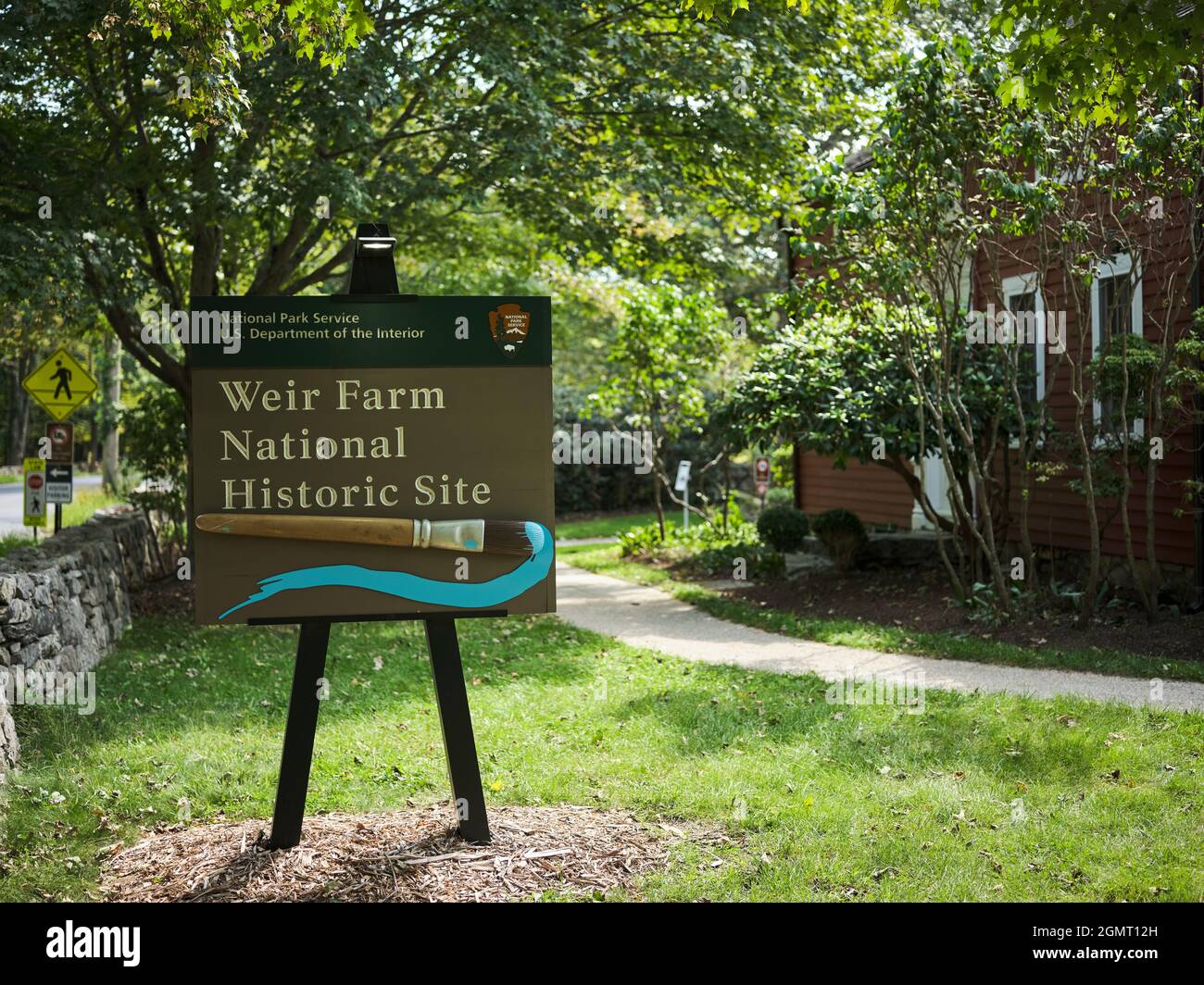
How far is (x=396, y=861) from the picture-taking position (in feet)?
15.3

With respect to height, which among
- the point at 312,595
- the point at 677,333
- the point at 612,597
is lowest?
the point at 612,597

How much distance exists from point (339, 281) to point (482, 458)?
1402 cm

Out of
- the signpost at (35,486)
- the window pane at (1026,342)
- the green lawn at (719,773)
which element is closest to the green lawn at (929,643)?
the green lawn at (719,773)

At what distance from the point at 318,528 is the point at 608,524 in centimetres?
1894

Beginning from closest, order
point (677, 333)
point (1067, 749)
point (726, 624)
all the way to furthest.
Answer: point (1067, 749)
point (726, 624)
point (677, 333)

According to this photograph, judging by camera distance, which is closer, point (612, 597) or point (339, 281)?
point (612, 597)

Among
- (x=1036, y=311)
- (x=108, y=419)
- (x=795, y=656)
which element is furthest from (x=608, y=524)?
(x=795, y=656)

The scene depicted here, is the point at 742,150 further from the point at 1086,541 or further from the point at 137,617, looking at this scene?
the point at 137,617

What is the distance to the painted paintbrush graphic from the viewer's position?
4.36m

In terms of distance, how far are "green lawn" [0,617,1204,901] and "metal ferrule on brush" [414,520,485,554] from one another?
1507mm

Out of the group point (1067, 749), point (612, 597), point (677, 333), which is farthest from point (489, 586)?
point (677, 333)

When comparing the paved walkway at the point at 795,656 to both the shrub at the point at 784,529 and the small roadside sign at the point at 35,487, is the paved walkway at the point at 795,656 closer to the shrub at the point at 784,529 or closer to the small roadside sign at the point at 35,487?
the shrub at the point at 784,529

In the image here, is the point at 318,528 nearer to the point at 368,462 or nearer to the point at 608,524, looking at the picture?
the point at 368,462

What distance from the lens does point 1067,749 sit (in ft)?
19.4
